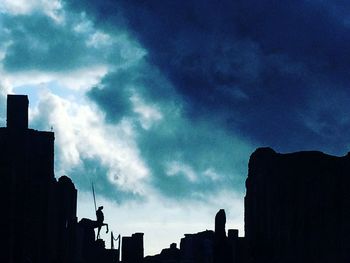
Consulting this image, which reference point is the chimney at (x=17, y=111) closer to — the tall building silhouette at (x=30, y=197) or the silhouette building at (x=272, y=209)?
the tall building silhouette at (x=30, y=197)

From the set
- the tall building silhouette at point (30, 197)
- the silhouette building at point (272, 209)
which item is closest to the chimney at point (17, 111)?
the tall building silhouette at point (30, 197)

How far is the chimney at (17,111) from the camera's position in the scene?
3475 cm

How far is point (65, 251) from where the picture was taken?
44.6 meters

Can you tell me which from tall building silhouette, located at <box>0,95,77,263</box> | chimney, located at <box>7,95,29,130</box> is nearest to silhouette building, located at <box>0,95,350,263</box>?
tall building silhouette, located at <box>0,95,77,263</box>

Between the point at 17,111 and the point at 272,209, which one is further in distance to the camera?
the point at 272,209

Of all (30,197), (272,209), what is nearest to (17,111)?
(30,197)

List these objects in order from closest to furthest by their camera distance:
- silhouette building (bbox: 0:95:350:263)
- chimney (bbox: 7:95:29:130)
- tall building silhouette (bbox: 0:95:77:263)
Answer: tall building silhouette (bbox: 0:95:77:263) → chimney (bbox: 7:95:29:130) → silhouette building (bbox: 0:95:350:263)

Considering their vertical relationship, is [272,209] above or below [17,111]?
below

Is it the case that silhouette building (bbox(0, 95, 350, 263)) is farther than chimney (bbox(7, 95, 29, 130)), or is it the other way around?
silhouette building (bbox(0, 95, 350, 263))

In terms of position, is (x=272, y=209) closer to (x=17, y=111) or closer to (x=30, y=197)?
(x=30, y=197)

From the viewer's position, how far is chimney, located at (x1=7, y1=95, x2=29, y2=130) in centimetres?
3475

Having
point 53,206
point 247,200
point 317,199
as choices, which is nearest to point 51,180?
point 53,206

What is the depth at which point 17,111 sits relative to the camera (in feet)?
115

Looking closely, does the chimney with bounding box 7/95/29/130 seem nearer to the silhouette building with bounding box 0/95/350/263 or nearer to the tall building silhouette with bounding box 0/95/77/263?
the tall building silhouette with bounding box 0/95/77/263
